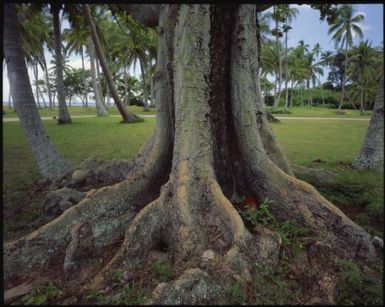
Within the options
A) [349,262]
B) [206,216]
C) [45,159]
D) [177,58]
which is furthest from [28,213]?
[349,262]

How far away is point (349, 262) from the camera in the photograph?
2979mm

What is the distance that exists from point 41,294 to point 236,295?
5.79 ft

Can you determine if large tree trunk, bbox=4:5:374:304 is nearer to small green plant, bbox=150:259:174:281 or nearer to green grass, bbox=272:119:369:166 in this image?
small green plant, bbox=150:259:174:281

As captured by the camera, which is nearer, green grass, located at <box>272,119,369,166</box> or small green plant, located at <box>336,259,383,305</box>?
small green plant, located at <box>336,259,383,305</box>

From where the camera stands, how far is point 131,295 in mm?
2717

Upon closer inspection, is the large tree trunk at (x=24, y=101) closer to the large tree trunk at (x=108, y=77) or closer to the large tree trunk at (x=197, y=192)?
the large tree trunk at (x=197, y=192)

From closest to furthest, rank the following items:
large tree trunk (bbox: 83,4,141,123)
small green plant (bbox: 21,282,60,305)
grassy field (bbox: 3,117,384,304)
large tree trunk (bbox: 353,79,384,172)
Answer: small green plant (bbox: 21,282,60,305), grassy field (bbox: 3,117,384,304), large tree trunk (bbox: 353,79,384,172), large tree trunk (bbox: 83,4,141,123)

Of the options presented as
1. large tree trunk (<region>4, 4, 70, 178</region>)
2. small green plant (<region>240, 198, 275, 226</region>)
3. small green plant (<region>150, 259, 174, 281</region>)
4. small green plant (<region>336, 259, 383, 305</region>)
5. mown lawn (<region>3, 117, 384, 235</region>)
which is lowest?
small green plant (<region>336, 259, 383, 305</region>)

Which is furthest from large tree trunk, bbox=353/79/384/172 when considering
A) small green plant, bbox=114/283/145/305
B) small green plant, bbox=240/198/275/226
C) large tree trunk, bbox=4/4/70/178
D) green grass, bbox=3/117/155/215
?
large tree trunk, bbox=4/4/70/178

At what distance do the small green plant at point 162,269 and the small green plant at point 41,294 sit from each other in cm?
90

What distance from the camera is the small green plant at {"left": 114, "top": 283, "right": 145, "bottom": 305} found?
264 cm

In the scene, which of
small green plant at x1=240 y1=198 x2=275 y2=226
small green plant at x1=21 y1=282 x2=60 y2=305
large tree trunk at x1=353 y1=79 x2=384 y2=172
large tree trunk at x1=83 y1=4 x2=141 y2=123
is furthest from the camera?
large tree trunk at x1=83 y1=4 x2=141 y2=123

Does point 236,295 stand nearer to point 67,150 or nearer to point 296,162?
point 296,162

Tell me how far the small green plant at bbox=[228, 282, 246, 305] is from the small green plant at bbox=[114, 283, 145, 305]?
2.58 feet
